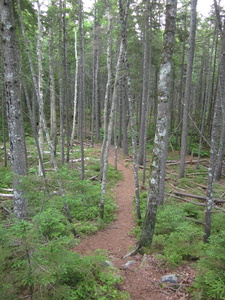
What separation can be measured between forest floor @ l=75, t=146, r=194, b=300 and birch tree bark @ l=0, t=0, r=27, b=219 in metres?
2.73

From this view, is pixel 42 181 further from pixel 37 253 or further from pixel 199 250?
pixel 199 250

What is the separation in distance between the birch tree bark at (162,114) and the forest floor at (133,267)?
59cm

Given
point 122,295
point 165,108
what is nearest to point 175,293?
point 122,295

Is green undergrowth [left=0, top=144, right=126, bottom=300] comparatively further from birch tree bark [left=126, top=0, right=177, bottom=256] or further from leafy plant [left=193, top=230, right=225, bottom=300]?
birch tree bark [left=126, top=0, right=177, bottom=256]

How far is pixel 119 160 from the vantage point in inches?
731

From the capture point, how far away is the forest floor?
4188mm

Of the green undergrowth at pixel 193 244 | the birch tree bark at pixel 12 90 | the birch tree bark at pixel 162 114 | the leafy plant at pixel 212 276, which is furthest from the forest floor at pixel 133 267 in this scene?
the birch tree bark at pixel 12 90

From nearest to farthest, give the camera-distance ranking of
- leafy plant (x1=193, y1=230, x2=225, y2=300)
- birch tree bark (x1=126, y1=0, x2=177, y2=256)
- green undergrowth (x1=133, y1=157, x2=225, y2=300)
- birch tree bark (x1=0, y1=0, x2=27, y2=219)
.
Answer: leafy plant (x1=193, y1=230, x2=225, y2=300), green undergrowth (x1=133, y1=157, x2=225, y2=300), birch tree bark (x1=126, y1=0, x2=177, y2=256), birch tree bark (x1=0, y1=0, x2=27, y2=219)

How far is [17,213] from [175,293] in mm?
4216

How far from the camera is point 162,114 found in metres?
5.07

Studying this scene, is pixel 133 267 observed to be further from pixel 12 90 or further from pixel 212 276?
pixel 12 90

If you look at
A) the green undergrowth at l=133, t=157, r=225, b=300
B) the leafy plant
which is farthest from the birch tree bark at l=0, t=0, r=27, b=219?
the leafy plant

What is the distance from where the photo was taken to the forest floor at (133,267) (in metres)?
4.19

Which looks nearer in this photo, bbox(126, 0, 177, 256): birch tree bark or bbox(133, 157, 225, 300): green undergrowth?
bbox(133, 157, 225, 300): green undergrowth
